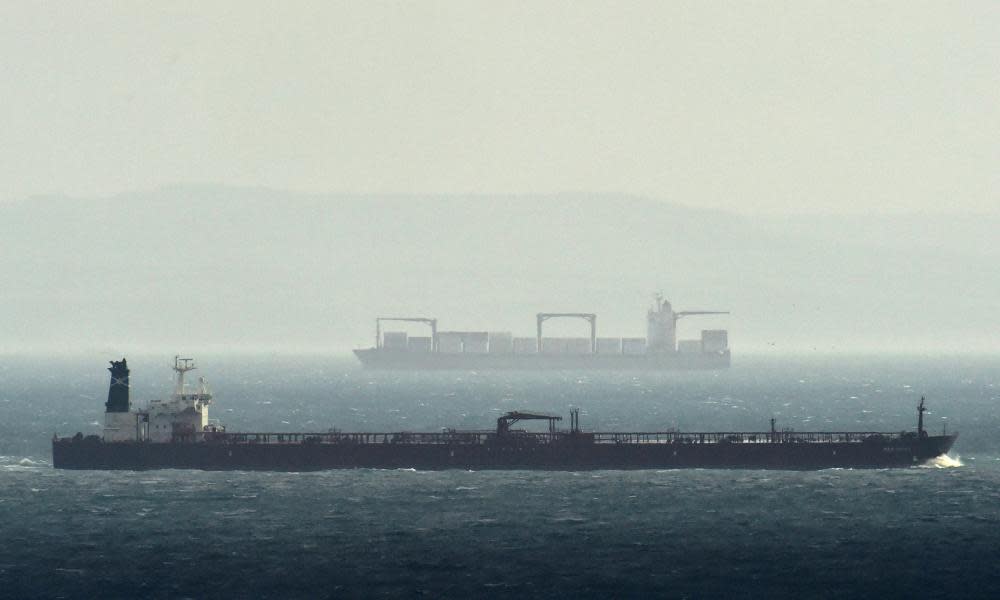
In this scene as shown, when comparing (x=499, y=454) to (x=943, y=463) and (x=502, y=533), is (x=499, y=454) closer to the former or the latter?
(x=502, y=533)

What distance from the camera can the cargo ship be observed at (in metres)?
120

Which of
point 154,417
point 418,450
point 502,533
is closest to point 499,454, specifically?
point 418,450

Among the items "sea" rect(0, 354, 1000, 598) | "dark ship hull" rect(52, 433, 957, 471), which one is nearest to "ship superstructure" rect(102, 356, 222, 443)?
"dark ship hull" rect(52, 433, 957, 471)

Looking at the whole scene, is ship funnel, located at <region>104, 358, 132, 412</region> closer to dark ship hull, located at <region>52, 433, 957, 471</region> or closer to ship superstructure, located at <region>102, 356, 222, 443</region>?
ship superstructure, located at <region>102, 356, 222, 443</region>

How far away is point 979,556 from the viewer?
8600 cm

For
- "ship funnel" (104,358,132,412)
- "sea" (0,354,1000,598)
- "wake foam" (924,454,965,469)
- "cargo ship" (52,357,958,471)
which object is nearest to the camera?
"sea" (0,354,1000,598)

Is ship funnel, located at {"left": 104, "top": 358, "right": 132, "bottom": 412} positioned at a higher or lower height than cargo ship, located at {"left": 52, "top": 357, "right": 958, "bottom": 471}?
higher

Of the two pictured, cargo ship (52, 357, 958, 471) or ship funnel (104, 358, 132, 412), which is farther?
cargo ship (52, 357, 958, 471)

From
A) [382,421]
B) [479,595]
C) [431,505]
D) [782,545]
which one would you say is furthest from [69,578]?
[382,421]

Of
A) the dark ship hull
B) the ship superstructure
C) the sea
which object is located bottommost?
the sea

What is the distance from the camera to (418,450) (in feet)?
396

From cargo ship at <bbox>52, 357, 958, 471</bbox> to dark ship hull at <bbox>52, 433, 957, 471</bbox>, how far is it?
0.24ft

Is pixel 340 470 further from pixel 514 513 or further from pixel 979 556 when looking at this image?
pixel 979 556

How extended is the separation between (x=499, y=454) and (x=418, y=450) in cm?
590
